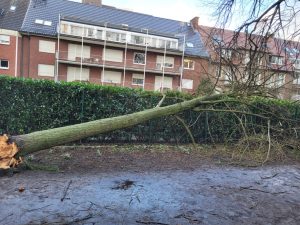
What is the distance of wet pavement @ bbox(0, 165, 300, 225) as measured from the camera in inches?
167

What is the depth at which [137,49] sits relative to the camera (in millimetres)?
34188

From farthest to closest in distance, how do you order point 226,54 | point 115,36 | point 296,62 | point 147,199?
point 115,36, point 226,54, point 296,62, point 147,199

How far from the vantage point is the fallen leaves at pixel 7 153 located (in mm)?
5898

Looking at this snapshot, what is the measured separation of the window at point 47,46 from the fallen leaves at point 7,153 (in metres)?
27.2

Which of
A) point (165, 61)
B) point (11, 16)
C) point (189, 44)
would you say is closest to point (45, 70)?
point (11, 16)

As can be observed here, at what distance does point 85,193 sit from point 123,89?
216 inches

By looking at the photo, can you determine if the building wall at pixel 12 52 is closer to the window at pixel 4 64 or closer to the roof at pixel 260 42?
the window at pixel 4 64

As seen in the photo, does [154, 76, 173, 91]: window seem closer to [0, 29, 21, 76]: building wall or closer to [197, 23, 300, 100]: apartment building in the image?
[0, 29, 21, 76]: building wall

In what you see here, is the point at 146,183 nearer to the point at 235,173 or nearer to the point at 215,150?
the point at 235,173

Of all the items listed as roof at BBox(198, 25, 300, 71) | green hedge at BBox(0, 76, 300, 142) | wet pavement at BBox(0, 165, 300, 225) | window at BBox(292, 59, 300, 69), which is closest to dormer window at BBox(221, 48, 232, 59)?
roof at BBox(198, 25, 300, 71)

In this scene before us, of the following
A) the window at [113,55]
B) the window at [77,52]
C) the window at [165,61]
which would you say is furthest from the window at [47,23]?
the window at [165,61]

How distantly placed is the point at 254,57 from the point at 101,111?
4878 millimetres

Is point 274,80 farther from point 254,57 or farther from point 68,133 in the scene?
point 68,133

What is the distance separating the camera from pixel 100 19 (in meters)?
35.1
